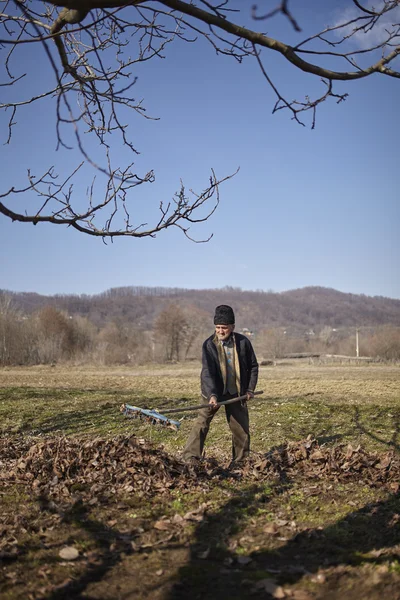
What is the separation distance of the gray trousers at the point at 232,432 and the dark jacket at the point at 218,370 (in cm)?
19

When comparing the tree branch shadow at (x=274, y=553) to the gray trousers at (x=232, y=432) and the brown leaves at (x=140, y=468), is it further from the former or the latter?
the gray trousers at (x=232, y=432)

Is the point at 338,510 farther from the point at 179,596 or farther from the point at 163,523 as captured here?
the point at 179,596

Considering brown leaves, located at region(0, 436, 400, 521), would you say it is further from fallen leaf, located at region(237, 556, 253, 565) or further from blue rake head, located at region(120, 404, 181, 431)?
blue rake head, located at region(120, 404, 181, 431)

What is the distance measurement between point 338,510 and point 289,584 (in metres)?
1.64

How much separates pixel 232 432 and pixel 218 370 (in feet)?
2.57

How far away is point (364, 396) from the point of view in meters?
14.7

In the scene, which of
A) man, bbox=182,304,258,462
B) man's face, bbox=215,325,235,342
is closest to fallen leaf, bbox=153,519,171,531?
man, bbox=182,304,258,462

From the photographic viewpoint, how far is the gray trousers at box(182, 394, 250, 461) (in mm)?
6723

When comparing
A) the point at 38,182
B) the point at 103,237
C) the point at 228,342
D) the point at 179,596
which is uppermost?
the point at 38,182

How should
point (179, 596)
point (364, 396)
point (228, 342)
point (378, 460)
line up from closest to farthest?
point (179, 596), point (378, 460), point (228, 342), point (364, 396)

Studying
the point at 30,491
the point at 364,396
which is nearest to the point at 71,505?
the point at 30,491

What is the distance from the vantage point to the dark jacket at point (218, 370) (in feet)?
22.1

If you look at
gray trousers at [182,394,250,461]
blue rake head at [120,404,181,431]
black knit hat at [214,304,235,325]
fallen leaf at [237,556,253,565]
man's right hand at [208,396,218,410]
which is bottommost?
fallen leaf at [237,556,253,565]

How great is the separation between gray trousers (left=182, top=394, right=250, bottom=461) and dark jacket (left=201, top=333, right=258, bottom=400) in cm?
19
